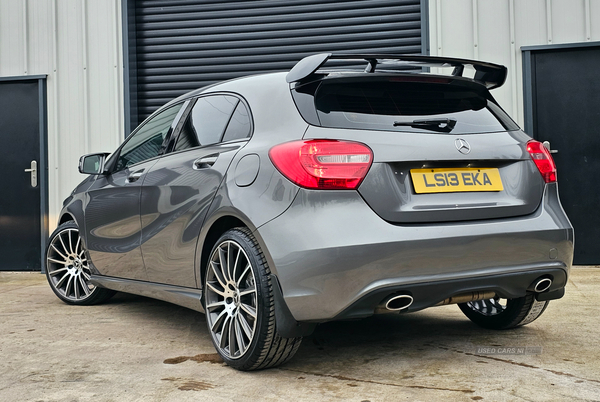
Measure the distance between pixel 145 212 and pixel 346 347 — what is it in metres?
1.56

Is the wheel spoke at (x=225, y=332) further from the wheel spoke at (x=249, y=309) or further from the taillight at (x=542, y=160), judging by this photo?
the taillight at (x=542, y=160)

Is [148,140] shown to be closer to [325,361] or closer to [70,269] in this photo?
[70,269]

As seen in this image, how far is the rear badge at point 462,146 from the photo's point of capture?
2.96m

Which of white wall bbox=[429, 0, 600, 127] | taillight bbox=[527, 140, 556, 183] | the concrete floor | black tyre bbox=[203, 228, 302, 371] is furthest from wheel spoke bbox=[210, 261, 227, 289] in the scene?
white wall bbox=[429, 0, 600, 127]

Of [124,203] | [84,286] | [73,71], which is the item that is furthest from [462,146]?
[73,71]

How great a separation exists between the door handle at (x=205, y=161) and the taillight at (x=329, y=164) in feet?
2.36

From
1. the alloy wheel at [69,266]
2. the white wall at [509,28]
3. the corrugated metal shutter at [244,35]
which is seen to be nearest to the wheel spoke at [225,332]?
the alloy wheel at [69,266]

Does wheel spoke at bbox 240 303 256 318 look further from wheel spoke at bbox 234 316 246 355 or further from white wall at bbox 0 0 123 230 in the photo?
white wall at bbox 0 0 123 230

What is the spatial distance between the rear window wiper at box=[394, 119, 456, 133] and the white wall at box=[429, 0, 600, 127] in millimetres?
4661

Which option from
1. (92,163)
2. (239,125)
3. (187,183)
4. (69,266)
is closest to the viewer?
(239,125)

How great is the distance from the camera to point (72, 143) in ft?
27.3

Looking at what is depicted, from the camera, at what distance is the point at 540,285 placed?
312 cm

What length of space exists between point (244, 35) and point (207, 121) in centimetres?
481

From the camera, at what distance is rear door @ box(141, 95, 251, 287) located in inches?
134
